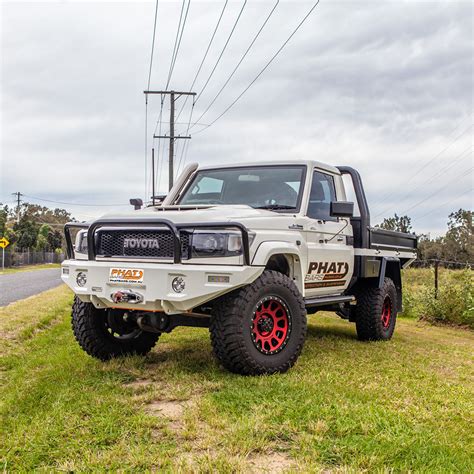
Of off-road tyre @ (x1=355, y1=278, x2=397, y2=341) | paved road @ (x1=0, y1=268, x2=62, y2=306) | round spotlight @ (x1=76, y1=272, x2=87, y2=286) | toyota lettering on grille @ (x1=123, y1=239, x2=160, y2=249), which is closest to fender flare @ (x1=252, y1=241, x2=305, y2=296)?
toyota lettering on grille @ (x1=123, y1=239, x2=160, y2=249)

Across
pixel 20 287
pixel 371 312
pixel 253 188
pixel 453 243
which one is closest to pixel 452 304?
pixel 371 312

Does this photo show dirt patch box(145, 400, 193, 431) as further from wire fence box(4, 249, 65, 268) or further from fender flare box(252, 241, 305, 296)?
wire fence box(4, 249, 65, 268)

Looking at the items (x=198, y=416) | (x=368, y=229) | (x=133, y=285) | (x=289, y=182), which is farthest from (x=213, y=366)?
(x=368, y=229)

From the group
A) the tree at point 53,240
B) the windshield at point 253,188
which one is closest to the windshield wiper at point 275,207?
the windshield at point 253,188

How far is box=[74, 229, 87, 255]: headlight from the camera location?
19.1 ft

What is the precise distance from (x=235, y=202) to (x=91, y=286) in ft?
6.40

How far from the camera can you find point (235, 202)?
21.6ft

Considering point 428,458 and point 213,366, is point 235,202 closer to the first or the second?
point 213,366

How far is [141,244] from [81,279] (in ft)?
2.39

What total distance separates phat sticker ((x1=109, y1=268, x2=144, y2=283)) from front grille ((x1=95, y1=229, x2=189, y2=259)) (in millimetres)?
200

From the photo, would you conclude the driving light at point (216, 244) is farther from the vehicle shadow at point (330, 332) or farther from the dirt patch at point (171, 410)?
the vehicle shadow at point (330, 332)

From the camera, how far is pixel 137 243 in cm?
536

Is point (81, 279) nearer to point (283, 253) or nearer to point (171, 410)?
point (171, 410)

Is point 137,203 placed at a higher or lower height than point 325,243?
higher
